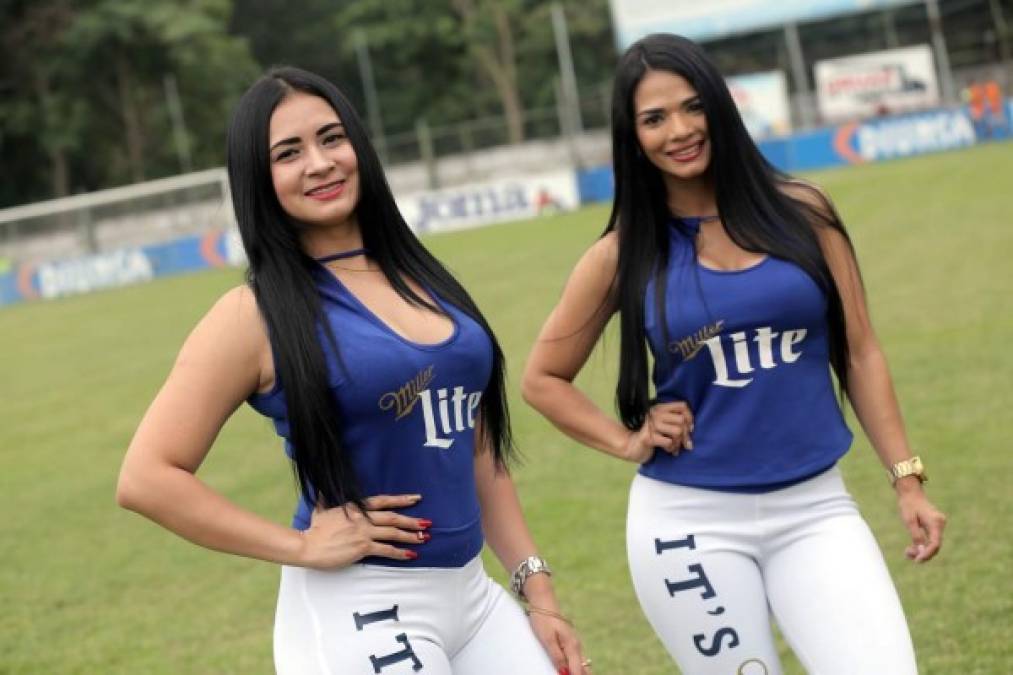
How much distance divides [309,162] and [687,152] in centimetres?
105

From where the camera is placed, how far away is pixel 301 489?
355cm

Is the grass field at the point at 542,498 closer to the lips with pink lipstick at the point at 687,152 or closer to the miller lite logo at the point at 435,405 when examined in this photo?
the lips with pink lipstick at the point at 687,152

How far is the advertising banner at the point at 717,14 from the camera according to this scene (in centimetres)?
4812

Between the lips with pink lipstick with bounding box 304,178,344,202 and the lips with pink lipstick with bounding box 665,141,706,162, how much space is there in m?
0.96

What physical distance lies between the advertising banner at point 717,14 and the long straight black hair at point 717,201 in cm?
4433

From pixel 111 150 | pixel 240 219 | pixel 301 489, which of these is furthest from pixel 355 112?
pixel 111 150

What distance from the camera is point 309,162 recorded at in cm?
351

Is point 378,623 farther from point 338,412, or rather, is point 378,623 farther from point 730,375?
point 730,375

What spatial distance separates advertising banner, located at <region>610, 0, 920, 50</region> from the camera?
48.1 metres

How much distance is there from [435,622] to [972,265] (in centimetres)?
1466

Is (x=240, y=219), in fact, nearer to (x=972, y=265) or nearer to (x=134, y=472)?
(x=134, y=472)

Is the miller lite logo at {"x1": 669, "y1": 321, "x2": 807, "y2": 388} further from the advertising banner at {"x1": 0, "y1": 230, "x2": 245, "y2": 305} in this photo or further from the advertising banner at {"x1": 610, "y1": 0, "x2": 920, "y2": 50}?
the advertising banner at {"x1": 610, "y1": 0, "x2": 920, "y2": 50}

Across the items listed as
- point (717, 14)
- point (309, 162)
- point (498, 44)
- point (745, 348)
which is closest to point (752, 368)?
point (745, 348)

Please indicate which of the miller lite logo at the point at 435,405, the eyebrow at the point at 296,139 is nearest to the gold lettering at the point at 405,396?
the miller lite logo at the point at 435,405
